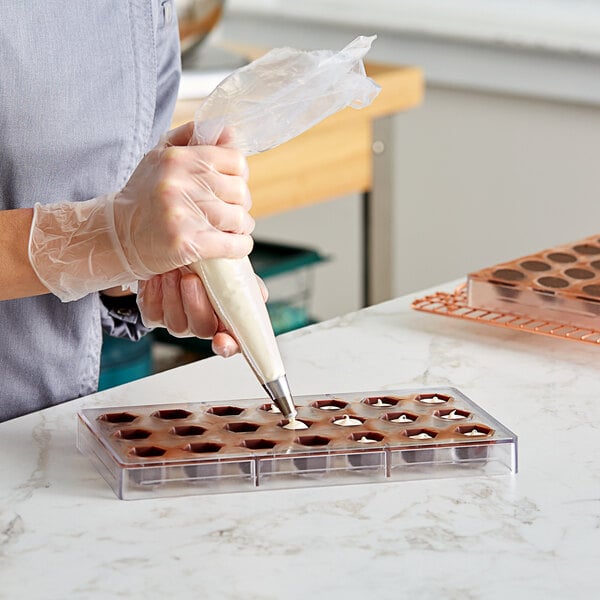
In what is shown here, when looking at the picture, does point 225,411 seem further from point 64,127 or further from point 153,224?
point 64,127

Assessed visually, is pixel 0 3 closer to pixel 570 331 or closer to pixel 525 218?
pixel 570 331

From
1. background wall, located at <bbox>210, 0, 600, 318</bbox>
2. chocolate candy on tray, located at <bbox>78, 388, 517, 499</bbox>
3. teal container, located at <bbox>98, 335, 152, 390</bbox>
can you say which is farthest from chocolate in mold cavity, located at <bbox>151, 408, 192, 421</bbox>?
background wall, located at <bbox>210, 0, 600, 318</bbox>

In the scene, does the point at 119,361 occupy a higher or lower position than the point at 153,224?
lower

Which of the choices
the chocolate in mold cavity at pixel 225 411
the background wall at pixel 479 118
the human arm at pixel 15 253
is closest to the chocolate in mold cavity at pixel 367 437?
the chocolate in mold cavity at pixel 225 411

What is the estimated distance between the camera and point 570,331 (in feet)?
3.84

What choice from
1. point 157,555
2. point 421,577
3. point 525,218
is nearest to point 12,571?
point 157,555

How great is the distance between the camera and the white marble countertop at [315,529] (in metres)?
0.71

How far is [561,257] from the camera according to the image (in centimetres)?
132

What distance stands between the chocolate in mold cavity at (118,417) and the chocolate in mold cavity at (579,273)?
555 millimetres

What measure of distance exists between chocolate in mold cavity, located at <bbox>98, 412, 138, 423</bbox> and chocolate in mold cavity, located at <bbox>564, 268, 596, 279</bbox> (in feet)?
1.82

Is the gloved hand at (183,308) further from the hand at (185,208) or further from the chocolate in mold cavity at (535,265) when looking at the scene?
the chocolate in mold cavity at (535,265)

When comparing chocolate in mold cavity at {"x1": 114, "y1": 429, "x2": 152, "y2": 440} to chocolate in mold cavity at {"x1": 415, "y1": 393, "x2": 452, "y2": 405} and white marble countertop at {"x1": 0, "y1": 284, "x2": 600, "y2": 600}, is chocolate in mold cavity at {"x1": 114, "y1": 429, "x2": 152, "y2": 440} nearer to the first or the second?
white marble countertop at {"x1": 0, "y1": 284, "x2": 600, "y2": 600}

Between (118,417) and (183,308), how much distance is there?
0.16 m

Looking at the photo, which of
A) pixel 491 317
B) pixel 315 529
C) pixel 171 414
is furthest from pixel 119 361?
pixel 315 529
